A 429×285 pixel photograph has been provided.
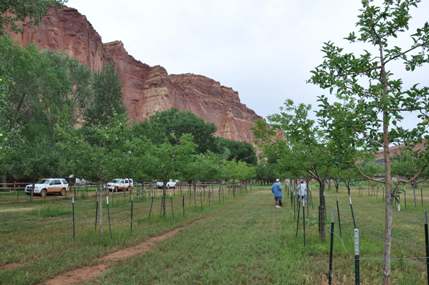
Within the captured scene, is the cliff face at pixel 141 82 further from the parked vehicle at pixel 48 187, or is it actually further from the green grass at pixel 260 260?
the green grass at pixel 260 260

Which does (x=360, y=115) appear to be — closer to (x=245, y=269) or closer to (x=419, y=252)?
(x=245, y=269)

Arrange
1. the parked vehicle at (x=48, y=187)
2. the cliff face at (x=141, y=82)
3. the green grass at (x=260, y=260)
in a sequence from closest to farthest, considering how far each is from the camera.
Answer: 1. the green grass at (x=260, y=260)
2. the parked vehicle at (x=48, y=187)
3. the cliff face at (x=141, y=82)

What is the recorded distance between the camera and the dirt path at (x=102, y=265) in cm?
794

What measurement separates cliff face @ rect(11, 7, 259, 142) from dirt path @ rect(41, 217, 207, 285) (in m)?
70.6

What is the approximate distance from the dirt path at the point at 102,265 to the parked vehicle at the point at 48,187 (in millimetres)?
25994

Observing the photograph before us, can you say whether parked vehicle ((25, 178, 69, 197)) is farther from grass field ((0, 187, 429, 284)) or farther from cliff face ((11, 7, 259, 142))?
cliff face ((11, 7, 259, 142))

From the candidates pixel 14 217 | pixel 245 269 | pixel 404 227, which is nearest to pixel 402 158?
pixel 245 269

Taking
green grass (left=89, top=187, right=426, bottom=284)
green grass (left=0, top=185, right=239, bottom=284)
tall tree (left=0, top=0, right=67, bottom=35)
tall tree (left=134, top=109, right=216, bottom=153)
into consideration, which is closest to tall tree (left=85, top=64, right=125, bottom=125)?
tall tree (left=134, top=109, right=216, bottom=153)

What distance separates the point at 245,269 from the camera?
860cm

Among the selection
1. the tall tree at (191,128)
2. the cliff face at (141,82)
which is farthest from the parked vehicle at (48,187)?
the cliff face at (141,82)

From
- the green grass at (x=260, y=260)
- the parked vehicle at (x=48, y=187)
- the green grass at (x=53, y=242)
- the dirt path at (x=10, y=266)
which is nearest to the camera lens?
the green grass at (x=260, y=260)

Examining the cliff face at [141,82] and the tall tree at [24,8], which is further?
the cliff face at [141,82]

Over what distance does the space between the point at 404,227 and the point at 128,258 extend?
1100 centimetres

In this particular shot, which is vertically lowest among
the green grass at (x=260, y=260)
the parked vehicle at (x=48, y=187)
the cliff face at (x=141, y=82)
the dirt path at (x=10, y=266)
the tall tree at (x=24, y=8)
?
the green grass at (x=260, y=260)
